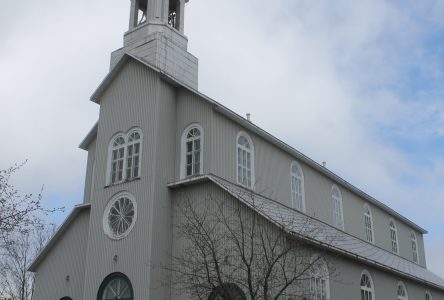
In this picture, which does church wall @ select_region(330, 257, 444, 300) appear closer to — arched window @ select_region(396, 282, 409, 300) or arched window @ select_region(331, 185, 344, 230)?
arched window @ select_region(396, 282, 409, 300)

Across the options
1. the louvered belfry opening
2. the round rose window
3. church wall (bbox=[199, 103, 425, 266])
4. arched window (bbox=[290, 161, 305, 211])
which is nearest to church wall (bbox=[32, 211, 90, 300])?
the round rose window

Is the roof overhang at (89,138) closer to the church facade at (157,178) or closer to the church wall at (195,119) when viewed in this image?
the church facade at (157,178)

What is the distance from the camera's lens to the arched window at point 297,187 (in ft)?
85.0

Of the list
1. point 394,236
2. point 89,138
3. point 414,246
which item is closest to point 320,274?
point 89,138

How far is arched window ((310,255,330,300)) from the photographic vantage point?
65.6 feet

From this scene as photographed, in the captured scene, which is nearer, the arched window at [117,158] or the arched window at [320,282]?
the arched window at [320,282]

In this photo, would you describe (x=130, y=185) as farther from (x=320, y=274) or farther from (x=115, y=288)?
(x=320, y=274)

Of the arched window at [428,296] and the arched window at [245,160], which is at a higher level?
the arched window at [245,160]

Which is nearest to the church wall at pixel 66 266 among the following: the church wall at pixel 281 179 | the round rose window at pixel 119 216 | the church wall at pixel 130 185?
the church wall at pixel 130 185

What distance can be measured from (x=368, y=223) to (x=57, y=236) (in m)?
18.0

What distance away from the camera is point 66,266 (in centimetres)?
2398

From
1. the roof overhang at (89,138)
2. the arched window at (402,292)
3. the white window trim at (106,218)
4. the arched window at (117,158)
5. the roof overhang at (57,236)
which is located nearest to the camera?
the white window trim at (106,218)

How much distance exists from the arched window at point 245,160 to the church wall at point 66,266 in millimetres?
6866

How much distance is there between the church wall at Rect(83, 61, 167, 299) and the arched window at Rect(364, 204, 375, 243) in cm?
1617
